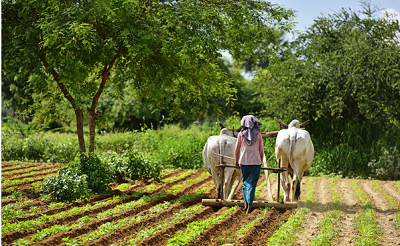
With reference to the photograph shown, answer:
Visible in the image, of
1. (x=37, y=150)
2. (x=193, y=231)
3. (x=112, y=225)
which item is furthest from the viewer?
(x=37, y=150)

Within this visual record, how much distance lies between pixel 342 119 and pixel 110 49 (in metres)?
9.48

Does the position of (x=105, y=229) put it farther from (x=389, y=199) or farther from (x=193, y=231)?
(x=389, y=199)

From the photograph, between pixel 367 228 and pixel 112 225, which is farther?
pixel 367 228

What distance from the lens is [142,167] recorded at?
11117 mm

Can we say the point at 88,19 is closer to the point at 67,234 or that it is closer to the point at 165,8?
the point at 165,8

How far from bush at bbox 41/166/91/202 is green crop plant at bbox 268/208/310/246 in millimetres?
3936

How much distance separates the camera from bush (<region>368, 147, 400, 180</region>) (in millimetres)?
13945

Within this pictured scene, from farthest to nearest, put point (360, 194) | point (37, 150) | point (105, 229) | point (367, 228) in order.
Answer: point (37, 150) → point (360, 194) → point (367, 228) → point (105, 229)

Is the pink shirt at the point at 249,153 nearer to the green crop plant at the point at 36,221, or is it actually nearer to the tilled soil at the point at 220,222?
the tilled soil at the point at 220,222

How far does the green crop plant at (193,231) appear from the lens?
215 inches

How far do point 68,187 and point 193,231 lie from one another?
11.2 ft

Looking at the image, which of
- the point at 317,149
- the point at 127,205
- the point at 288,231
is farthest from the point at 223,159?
the point at 317,149

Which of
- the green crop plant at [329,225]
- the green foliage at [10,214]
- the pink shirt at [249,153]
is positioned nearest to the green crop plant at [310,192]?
the green crop plant at [329,225]

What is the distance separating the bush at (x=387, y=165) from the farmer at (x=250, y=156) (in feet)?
25.8
